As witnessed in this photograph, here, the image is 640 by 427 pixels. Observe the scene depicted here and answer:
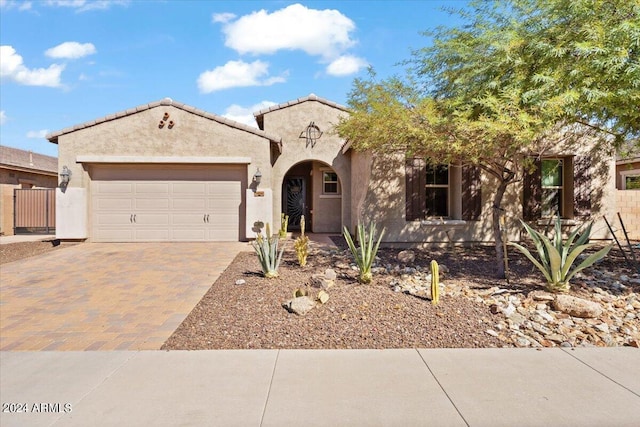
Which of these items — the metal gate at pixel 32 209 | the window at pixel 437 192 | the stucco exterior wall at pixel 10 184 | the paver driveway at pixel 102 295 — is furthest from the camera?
the metal gate at pixel 32 209

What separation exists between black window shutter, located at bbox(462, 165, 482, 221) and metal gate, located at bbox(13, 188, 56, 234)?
16491 mm

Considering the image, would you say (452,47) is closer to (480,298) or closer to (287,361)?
(480,298)

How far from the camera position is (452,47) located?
7.99 m

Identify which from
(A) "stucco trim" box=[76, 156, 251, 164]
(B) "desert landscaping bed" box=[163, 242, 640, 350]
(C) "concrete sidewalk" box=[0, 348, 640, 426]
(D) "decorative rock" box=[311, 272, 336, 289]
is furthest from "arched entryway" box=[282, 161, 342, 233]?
(C) "concrete sidewalk" box=[0, 348, 640, 426]

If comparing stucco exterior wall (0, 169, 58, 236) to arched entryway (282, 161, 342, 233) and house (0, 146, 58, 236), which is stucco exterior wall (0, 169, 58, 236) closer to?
house (0, 146, 58, 236)

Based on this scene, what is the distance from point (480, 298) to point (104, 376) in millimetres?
5071

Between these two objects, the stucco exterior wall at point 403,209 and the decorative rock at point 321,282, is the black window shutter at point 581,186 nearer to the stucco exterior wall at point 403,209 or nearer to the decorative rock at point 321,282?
the stucco exterior wall at point 403,209

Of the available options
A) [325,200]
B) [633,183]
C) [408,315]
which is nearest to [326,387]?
[408,315]

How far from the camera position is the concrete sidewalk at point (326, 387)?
3.15 metres

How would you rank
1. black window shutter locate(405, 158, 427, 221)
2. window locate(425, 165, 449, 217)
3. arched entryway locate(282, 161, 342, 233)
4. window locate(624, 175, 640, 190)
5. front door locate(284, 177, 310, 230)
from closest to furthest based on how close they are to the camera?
black window shutter locate(405, 158, 427, 221)
window locate(425, 165, 449, 217)
window locate(624, 175, 640, 190)
arched entryway locate(282, 161, 342, 233)
front door locate(284, 177, 310, 230)

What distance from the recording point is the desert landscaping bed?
4.70m

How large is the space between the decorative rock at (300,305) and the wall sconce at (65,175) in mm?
10349

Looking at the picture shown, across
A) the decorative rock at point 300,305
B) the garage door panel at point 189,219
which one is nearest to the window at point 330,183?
the garage door panel at point 189,219

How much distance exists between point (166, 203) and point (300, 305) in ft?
30.4
